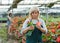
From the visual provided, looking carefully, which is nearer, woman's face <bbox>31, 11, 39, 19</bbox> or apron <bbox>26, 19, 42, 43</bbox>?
woman's face <bbox>31, 11, 39, 19</bbox>

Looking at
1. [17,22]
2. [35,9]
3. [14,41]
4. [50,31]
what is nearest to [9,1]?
[17,22]

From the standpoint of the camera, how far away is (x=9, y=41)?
10.1m

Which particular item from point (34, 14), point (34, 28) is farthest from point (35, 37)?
point (34, 14)

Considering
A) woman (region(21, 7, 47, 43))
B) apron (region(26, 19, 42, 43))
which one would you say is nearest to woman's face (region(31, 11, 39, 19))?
woman (region(21, 7, 47, 43))

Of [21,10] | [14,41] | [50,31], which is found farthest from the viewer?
[21,10]

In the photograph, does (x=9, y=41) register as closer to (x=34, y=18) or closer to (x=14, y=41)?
(x=14, y=41)

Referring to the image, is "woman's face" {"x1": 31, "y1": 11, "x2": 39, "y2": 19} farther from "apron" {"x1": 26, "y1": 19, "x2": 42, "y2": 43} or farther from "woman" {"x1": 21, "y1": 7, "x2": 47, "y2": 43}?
"apron" {"x1": 26, "y1": 19, "x2": 42, "y2": 43}

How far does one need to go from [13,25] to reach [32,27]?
17.0 ft

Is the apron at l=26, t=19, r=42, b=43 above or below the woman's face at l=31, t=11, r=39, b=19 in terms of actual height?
below

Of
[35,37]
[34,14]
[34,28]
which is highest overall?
[34,14]

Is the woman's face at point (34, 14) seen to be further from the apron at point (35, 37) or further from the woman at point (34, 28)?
the apron at point (35, 37)

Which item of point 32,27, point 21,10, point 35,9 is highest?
point 35,9

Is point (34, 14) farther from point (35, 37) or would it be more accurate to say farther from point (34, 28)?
point (35, 37)

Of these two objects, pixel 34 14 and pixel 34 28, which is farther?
pixel 34 28
